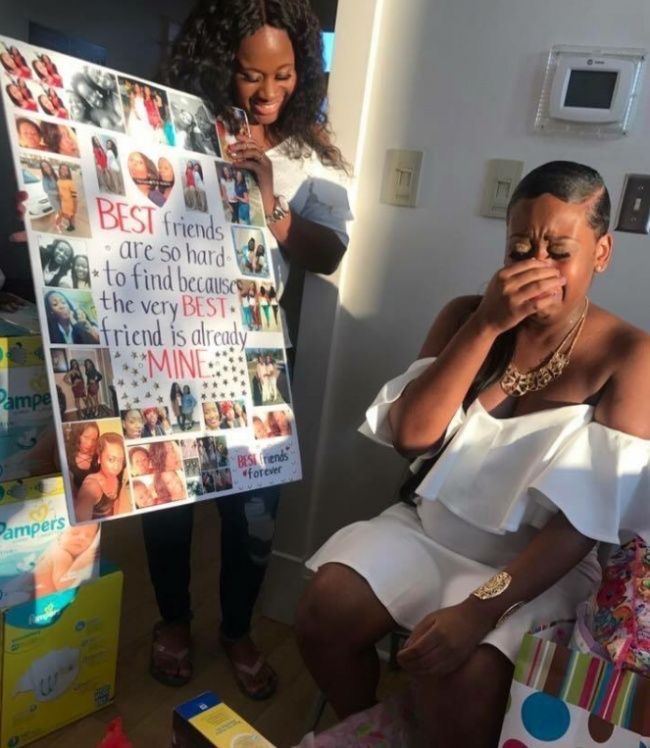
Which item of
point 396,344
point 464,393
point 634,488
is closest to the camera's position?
point 634,488

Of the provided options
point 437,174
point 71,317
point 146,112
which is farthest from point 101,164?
point 437,174

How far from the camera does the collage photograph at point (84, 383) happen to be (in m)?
0.91

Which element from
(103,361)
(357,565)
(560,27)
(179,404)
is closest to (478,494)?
(357,565)

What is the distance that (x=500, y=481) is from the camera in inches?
39.1

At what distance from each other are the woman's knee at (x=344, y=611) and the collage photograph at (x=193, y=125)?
0.74m

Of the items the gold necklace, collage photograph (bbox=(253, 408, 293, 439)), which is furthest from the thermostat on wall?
collage photograph (bbox=(253, 408, 293, 439))

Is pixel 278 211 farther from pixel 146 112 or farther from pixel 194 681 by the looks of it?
pixel 194 681

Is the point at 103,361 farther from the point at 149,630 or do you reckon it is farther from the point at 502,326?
the point at 149,630

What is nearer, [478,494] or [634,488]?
[634,488]

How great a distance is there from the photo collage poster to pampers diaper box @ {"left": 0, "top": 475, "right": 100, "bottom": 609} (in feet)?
0.73

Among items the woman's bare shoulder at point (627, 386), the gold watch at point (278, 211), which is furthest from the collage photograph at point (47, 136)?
the woman's bare shoulder at point (627, 386)

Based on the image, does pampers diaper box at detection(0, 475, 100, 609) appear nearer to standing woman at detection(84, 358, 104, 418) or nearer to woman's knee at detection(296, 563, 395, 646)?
standing woman at detection(84, 358, 104, 418)

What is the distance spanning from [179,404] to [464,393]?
1.49 feet

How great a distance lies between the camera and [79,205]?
95 centimetres
